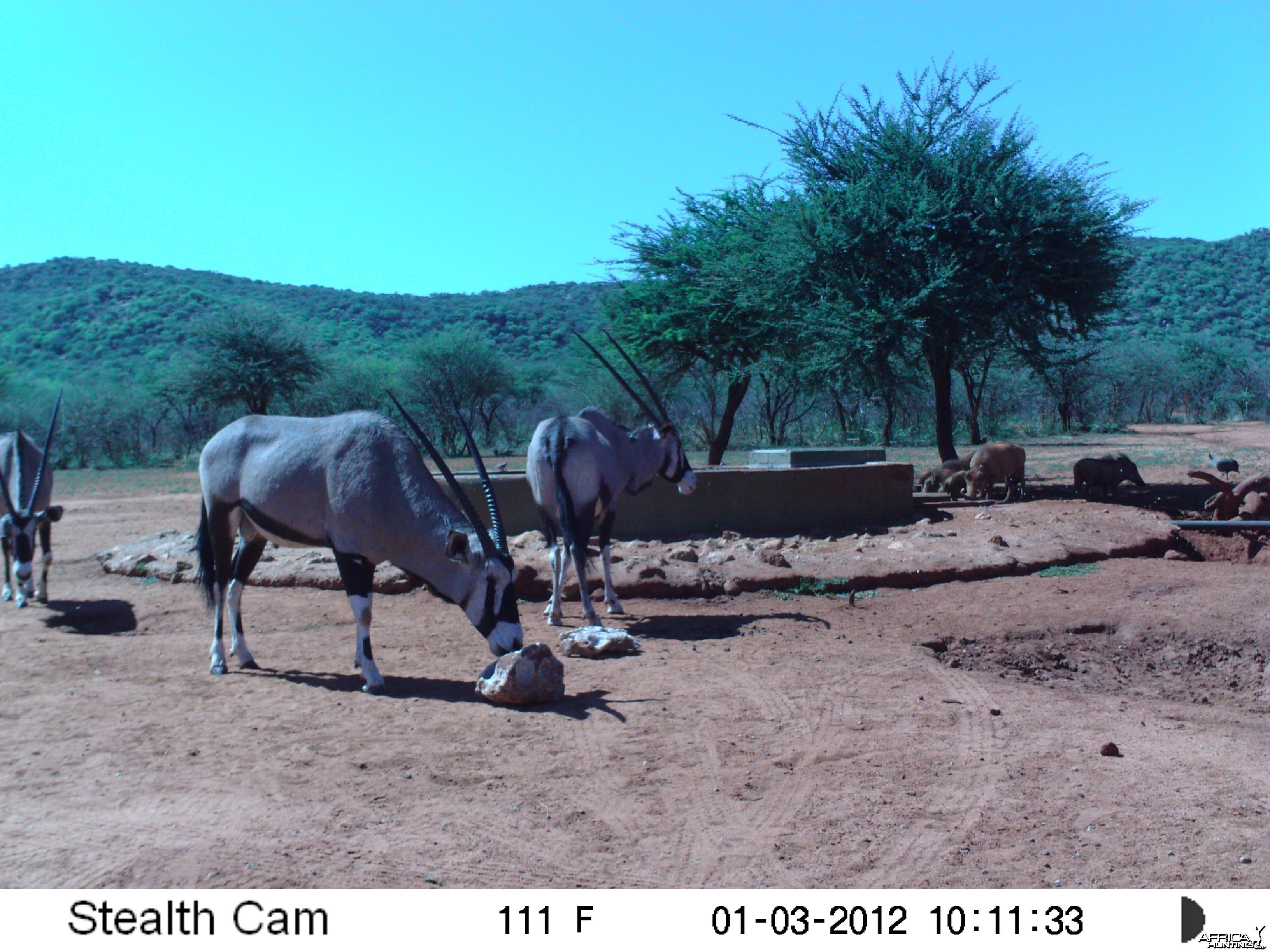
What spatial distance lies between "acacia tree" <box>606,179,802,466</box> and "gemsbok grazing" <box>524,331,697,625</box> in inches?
343

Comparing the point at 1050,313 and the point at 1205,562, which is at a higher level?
the point at 1050,313

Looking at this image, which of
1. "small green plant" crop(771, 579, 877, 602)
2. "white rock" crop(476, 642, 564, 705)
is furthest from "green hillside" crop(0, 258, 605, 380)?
"white rock" crop(476, 642, 564, 705)

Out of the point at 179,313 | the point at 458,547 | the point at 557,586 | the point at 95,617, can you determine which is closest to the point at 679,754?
the point at 458,547

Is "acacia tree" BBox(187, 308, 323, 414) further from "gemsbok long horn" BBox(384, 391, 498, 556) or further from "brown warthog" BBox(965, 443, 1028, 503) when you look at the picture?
"gemsbok long horn" BBox(384, 391, 498, 556)

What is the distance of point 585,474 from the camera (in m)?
8.09

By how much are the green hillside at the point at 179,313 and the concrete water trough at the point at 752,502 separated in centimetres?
3772

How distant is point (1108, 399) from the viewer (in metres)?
47.8

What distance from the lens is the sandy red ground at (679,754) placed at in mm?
3568

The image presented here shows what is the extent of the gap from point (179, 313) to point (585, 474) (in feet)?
191

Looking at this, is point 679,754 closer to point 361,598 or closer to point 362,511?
point 361,598

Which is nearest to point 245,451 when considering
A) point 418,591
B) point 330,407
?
point 418,591

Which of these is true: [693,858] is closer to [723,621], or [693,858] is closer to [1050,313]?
[723,621]

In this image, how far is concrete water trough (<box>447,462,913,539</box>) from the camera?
11.5 metres

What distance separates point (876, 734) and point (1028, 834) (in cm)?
128
